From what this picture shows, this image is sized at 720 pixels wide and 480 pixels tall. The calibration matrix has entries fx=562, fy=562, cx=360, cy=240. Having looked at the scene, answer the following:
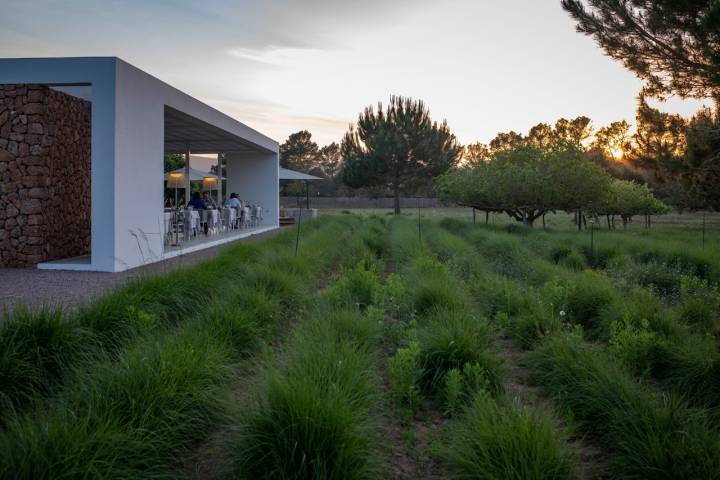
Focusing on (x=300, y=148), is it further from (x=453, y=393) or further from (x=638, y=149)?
(x=453, y=393)

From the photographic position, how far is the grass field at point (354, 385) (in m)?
2.35

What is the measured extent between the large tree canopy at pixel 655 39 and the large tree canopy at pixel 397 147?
25474 mm

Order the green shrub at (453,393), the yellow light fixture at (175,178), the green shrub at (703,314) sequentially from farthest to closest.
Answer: the yellow light fixture at (175,178), the green shrub at (703,314), the green shrub at (453,393)

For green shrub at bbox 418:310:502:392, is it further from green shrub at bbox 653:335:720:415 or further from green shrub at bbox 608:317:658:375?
green shrub at bbox 653:335:720:415

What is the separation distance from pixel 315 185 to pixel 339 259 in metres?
44.2

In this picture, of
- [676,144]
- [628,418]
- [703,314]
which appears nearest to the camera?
[628,418]

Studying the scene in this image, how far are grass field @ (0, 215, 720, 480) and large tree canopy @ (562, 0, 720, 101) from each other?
17.0 feet

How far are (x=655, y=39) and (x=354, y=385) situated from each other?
31.6ft

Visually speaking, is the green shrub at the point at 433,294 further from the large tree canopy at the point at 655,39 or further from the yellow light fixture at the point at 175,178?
the yellow light fixture at the point at 175,178

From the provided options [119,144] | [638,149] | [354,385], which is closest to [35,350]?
[354,385]

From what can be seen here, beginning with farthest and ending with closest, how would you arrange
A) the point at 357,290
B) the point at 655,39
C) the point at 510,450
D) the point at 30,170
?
the point at 655,39 < the point at 30,170 < the point at 357,290 < the point at 510,450

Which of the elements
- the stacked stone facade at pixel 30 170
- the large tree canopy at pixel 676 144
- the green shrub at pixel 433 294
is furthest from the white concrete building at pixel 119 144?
the large tree canopy at pixel 676 144

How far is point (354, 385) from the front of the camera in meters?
2.96

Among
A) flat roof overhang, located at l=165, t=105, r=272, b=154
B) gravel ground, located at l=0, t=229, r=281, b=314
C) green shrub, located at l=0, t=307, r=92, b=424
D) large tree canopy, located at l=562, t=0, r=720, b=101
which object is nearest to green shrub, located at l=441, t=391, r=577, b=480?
green shrub, located at l=0, t=307, r=92, b=424
